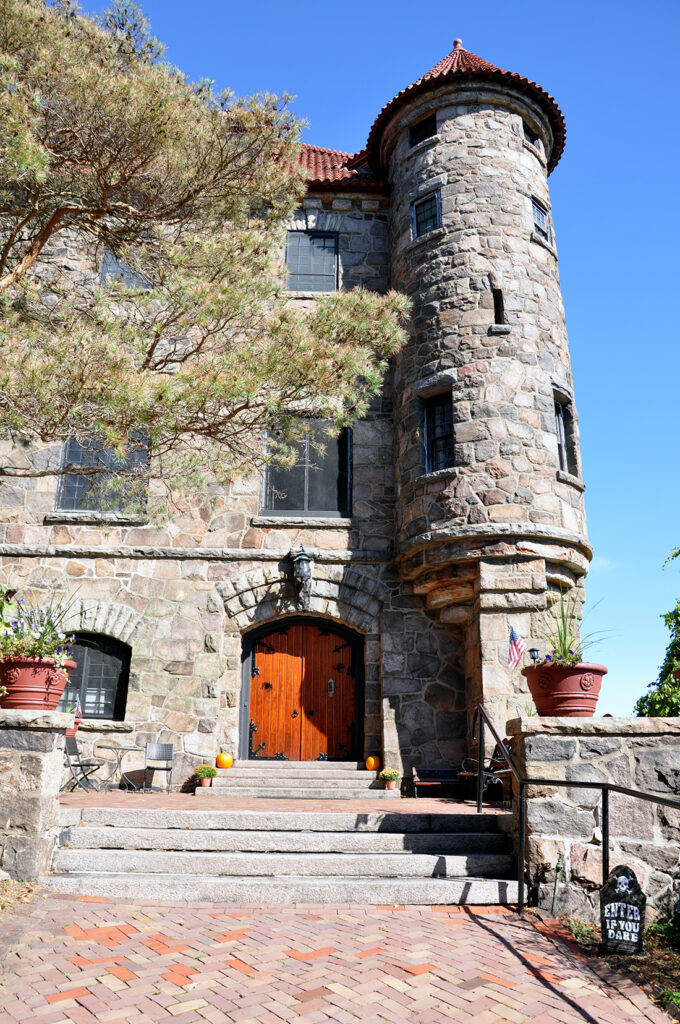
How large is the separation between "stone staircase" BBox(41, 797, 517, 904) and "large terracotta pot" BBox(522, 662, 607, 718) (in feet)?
3.69

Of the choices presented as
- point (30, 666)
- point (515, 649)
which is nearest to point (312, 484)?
point (515, 649)

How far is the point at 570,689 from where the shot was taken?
566 centimetres

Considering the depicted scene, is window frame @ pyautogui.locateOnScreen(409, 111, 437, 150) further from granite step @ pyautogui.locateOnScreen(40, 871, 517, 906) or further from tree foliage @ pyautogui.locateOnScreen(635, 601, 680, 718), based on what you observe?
granite step @ pyautogui.locateOnScreen(40, 871, 517, 906)

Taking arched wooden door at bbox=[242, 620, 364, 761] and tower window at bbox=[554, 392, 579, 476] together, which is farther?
tower window at bbox=[554, 392, 579, 476]

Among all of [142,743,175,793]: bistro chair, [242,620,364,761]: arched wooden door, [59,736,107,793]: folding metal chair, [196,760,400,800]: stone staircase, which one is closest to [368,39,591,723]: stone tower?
[242,620,364,761]: arched wooden door

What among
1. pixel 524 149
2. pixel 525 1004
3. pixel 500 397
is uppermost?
pixel 524 149

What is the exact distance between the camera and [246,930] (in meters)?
4.43

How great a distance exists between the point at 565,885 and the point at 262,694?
5.94m

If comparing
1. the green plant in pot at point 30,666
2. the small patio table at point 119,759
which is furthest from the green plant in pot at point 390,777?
the green plant in pot at point 30,666

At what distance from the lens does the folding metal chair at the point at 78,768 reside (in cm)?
868

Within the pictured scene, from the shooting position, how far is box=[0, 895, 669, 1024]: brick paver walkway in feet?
11.1

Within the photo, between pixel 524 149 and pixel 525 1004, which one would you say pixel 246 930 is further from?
pixel 524 149

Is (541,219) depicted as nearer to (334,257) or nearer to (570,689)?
(334,257)

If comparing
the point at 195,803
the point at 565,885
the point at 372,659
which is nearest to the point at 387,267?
the point at 372,659
